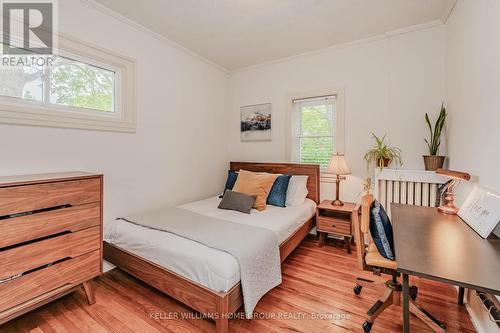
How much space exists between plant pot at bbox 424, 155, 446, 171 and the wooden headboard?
124 centimetres

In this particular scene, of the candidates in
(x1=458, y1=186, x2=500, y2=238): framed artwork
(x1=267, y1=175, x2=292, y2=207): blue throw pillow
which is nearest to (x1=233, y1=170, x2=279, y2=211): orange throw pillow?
(x1=267, y1=175, x2=292, y2=207): blue throw pillow

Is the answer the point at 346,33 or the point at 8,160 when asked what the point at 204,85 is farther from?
the point at 8,160

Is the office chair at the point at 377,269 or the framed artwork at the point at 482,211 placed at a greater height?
the framed artwork at the point at 482,211

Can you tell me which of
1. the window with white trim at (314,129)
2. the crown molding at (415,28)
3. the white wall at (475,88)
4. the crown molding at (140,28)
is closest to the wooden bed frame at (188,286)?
the window with white trim at (314,129)

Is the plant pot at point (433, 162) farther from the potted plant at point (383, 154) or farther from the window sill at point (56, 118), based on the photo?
the window sill at point (56, 118)

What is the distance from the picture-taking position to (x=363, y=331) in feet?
5.19

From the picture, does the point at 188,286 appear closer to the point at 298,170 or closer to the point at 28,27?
the point at 298,170

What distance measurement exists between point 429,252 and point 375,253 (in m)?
0.66

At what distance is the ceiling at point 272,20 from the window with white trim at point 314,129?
0.77m

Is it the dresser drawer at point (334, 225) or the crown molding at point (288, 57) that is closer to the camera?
the crown molding at point (288, 57)

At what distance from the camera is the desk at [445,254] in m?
0.90

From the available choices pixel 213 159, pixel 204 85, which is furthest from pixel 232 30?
pixel 213 159

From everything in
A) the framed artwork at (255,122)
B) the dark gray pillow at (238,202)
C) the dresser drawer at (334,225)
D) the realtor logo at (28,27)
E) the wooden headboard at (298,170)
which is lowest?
the dresser drawer at (334,225)

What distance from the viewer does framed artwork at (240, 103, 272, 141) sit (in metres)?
3.74
